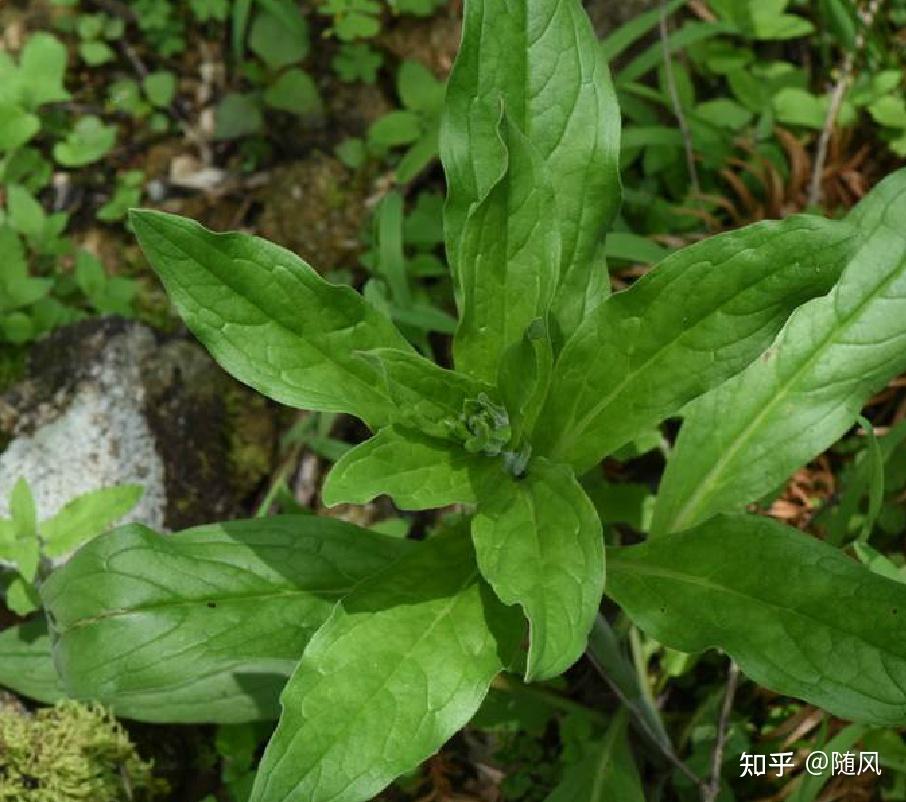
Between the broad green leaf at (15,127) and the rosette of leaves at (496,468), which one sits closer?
the rosette of leaves at (496,468)

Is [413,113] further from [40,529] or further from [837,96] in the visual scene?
[40,529]

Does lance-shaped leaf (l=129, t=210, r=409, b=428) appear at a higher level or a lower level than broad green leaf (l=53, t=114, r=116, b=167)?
higher

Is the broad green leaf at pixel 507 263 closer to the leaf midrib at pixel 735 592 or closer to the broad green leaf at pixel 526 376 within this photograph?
the broad green leaf at pixel 526 376

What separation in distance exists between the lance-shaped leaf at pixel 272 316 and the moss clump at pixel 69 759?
1.48m

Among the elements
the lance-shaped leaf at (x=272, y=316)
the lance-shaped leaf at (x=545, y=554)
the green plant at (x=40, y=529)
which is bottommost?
the green plant at (x=40, y=529)

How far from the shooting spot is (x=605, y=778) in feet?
9.05

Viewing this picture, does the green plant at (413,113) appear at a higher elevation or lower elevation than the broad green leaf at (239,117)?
higher

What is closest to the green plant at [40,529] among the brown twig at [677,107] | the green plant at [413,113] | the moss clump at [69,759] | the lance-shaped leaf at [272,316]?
the moss clump at [69,759]

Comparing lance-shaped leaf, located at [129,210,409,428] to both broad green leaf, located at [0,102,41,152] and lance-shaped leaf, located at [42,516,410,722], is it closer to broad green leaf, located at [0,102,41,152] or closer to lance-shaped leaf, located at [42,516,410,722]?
lance-shaped leaf, located at [42,516,410,722]

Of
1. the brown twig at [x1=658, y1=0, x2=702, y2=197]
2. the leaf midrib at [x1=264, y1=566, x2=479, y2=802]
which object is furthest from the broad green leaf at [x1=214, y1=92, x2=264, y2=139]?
the leaf midrib at [x1=264, y1=566, x2=479, y2=802]

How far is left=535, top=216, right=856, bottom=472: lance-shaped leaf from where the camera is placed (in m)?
1.90

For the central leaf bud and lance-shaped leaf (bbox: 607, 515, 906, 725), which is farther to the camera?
the central leaf bud

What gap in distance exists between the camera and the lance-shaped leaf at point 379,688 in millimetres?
1977
